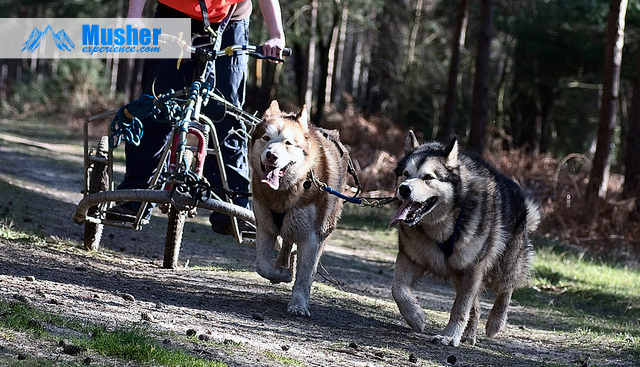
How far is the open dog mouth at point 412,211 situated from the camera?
18.0ft

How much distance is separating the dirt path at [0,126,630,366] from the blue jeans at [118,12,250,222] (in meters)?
0.81

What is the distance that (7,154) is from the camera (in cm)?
1656

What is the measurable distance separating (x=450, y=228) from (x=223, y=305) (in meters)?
1.69

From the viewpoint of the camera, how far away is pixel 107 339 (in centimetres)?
401

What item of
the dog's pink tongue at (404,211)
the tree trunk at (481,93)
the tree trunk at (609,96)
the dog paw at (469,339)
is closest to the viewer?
the dog's pink tongue at (404,211)

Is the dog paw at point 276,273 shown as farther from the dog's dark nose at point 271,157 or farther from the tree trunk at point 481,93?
the tree trunk at point 481,93

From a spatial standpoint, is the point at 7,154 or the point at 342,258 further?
the point at 7,154

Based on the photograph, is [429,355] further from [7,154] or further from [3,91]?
[3,91]

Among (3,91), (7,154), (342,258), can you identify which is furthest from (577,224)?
(3,91)

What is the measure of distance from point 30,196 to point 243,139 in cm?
504

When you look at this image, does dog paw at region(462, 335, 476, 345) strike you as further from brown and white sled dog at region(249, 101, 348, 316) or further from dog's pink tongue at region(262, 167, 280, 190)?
dog's pink tongue at region(262, 167, 280, 190)

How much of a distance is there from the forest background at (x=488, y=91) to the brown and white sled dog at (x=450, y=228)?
3889 millimetres

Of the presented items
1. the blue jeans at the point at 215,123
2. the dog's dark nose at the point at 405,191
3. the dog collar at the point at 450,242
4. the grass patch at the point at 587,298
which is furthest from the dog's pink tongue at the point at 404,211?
the grass patch at the point at 587,298

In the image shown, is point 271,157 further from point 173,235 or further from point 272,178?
point 173,235
